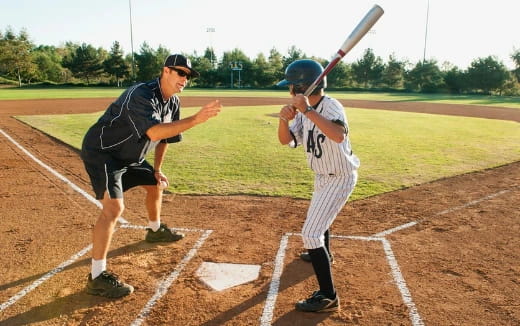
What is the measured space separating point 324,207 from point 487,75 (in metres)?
57.4

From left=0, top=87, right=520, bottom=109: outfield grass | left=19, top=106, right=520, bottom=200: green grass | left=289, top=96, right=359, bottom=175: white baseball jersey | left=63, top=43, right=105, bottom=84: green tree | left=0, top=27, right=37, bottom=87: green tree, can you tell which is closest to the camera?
left=289, top=96, right=359, bottom=175: white baseball jersey

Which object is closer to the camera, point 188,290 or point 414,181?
point 188,290

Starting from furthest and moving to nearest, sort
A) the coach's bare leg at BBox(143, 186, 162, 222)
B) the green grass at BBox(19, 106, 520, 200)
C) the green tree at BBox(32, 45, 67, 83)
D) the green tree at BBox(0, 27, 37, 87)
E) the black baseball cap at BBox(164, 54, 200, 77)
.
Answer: the green tree at BBox(32, 45, 67, 83) → the green tree at BBox(0, 27, 37, 87) → the green grass at BBox(19, 106, 520, 200) → the coach's bare leg at BBox(143, 186, 162, 222) → the black baseball cap at BBox(164, 54, 200, 77)

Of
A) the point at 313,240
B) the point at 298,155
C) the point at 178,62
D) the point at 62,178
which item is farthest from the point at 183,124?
the point at 298,155

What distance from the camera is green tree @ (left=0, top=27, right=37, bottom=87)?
199ft

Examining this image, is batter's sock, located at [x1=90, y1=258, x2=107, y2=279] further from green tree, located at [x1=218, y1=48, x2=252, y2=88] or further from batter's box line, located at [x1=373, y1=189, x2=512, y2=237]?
green tree, located at [x1=218, y1=48, x2=252, y2=88]

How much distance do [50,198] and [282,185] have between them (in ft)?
12.5

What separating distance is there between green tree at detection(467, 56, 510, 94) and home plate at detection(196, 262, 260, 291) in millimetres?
57011

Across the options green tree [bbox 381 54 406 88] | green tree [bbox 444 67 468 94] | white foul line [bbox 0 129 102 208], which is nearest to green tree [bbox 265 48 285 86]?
green tree [bbox 381 54 406 88]

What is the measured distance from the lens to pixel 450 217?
17.4 feet

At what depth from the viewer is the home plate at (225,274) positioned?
11.7 ft

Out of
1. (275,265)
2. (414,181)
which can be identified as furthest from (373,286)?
(414,181)

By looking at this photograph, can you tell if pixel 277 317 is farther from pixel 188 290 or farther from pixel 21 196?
pixel 21 196

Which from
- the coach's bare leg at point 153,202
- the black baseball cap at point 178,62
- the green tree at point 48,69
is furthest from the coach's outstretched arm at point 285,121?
the green tree at point 48,69
